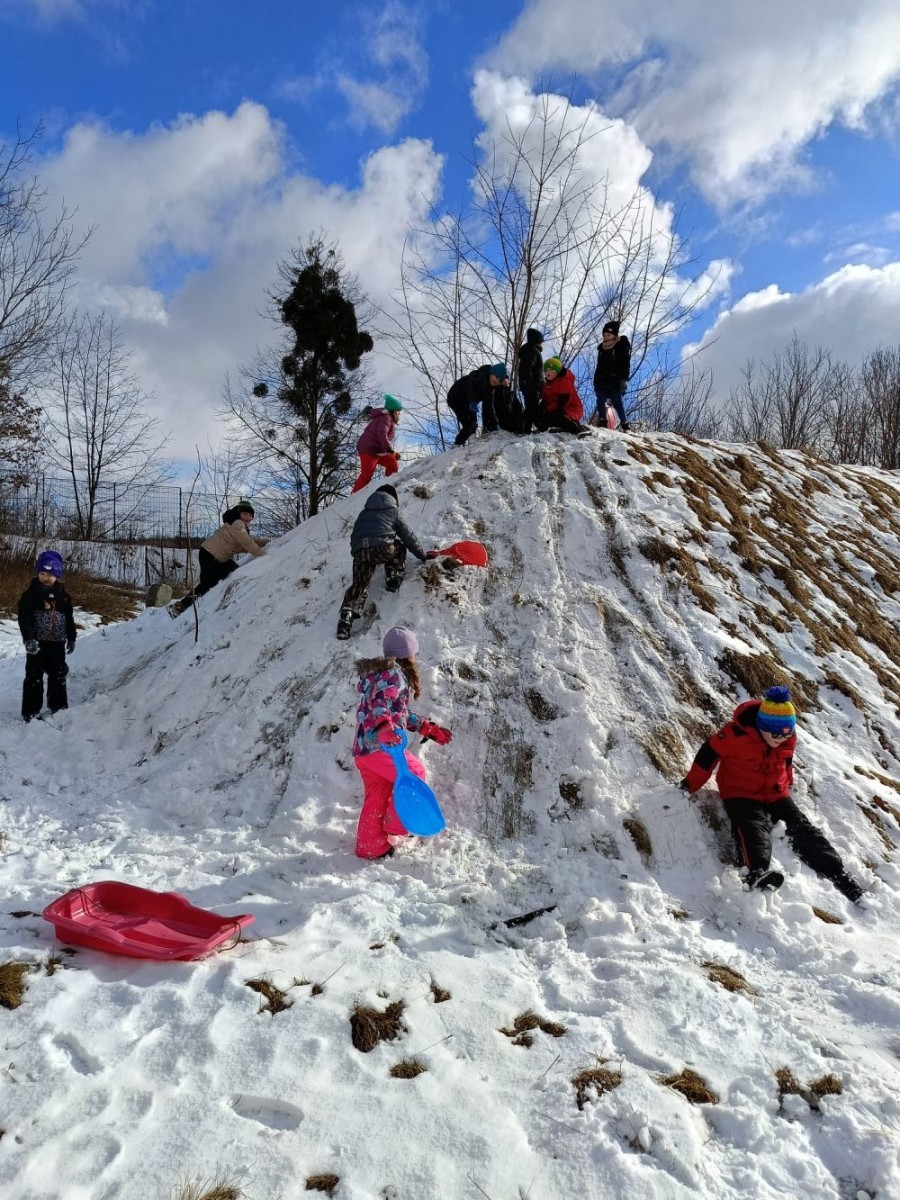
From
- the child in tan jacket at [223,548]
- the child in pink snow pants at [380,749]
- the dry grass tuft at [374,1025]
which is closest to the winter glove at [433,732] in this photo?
the child in pink snow pants at [380,749]

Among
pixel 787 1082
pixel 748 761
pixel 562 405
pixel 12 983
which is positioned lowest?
pixel 787 1082

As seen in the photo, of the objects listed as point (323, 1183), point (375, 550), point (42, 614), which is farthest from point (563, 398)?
point (323, 1183)

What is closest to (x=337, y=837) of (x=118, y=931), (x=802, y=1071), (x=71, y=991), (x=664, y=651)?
(x=118, y=931)

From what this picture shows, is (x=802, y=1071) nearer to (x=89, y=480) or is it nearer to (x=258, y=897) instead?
(x=258, y=897)

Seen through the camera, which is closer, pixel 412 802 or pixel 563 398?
pixel 412 802

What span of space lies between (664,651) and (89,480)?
2400cm

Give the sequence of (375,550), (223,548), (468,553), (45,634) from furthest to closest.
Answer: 1. (223,548)
2. (45,634)
3. (468,553)
4. (375,550)

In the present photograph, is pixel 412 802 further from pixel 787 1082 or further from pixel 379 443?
pixel 379 443

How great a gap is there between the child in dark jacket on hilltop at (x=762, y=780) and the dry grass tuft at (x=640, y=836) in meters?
0.49

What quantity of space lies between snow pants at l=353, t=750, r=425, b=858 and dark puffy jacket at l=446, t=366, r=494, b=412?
5.92 meters

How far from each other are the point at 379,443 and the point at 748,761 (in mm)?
6564

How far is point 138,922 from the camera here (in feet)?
11.8

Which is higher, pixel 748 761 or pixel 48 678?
pixel 48 678

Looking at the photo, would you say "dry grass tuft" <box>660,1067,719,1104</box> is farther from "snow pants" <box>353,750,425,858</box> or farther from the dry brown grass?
the dry brown grass
